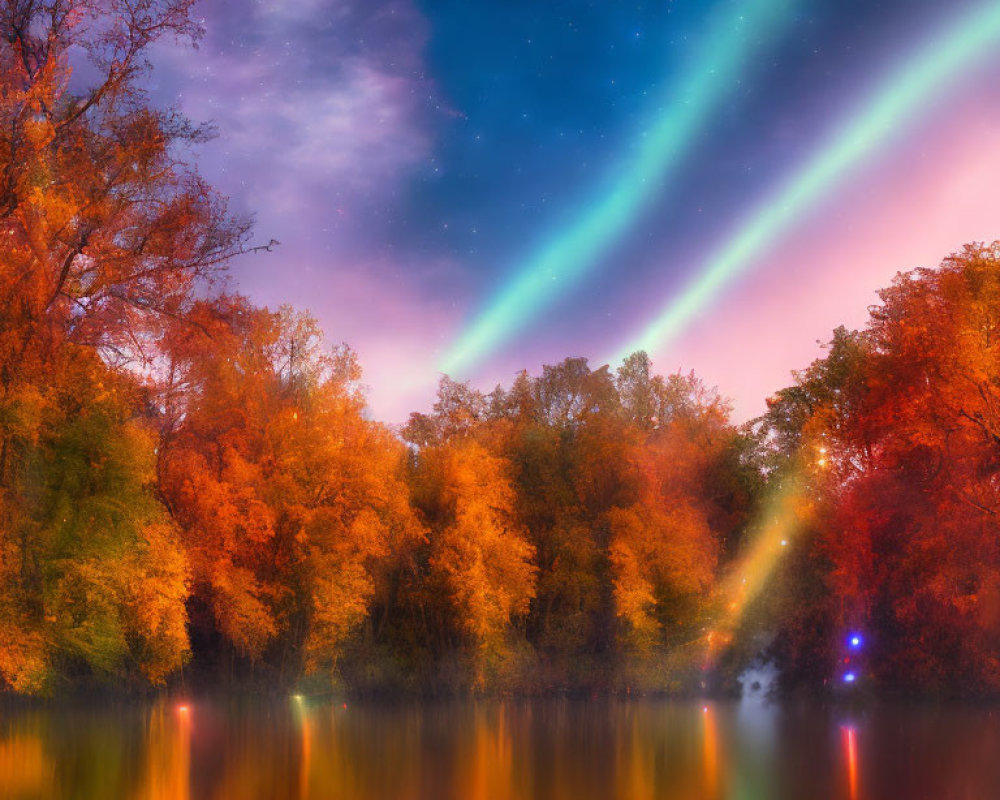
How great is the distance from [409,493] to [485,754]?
81.4 ft

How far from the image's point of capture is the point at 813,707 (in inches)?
1806

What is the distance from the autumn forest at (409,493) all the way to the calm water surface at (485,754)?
425 centimetres

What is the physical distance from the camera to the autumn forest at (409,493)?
26.2 m

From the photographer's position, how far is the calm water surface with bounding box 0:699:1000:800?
17844 millimetres

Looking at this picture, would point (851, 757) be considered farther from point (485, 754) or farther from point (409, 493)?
→ point (409, 493)

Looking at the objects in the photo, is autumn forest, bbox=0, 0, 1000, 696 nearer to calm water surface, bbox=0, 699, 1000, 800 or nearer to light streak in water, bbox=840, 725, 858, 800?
calm water surface, bbox=0, 699, 1000, 800

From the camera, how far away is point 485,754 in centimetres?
2389

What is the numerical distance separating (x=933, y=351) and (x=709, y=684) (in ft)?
72.4

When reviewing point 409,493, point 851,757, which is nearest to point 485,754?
point 851,757

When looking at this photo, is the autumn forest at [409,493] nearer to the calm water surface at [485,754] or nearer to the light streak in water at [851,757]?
the calm water surface at [485,754]

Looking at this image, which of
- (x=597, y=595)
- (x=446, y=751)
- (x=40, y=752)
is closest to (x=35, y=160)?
(x=40, y=752)

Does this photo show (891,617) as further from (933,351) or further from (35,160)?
(35,160)

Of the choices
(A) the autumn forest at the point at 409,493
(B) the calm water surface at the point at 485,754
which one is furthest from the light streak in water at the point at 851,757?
(A) the autumn forest at the point at 409,493

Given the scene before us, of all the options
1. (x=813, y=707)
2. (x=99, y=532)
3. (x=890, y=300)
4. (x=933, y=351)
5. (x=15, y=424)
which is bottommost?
(x=813, y=707)
